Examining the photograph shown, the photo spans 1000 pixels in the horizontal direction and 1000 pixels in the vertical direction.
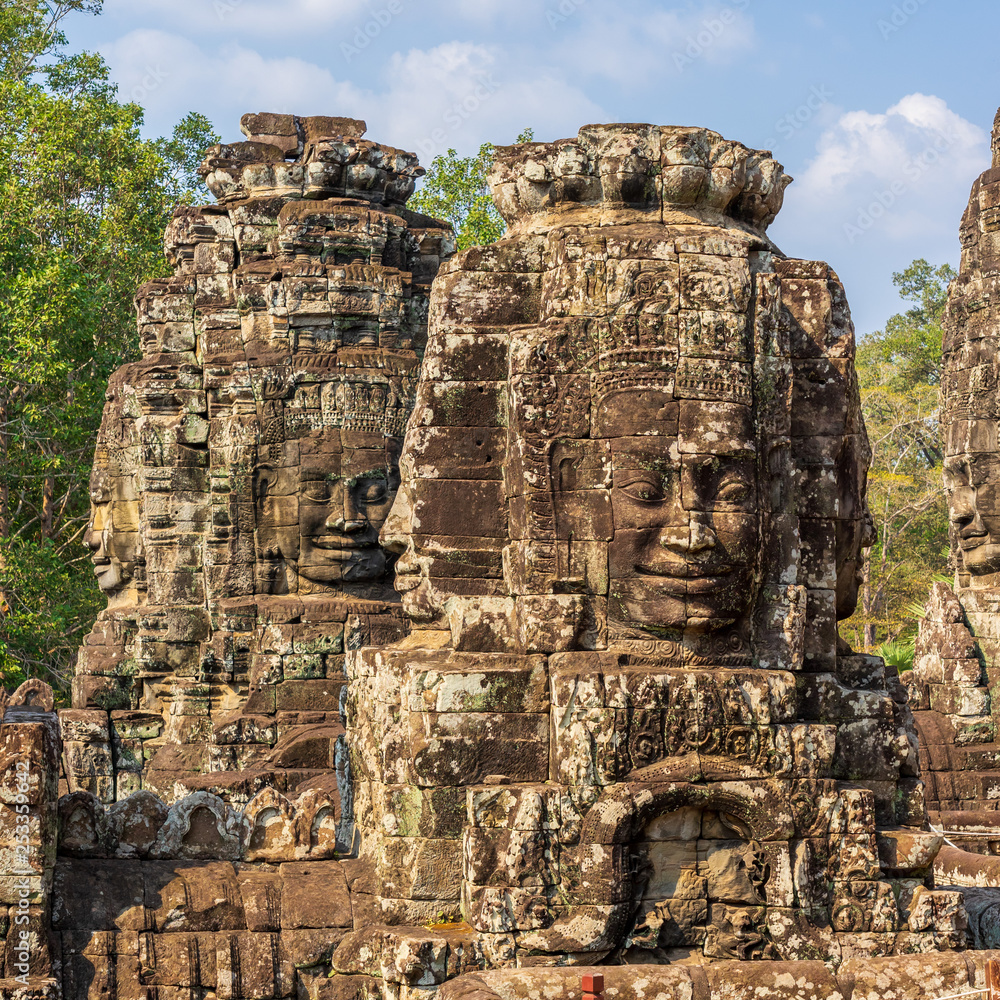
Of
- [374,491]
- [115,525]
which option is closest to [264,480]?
[374,491]

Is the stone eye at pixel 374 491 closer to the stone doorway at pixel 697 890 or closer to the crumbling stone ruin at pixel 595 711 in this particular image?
the crumbling stone ruin at pixel 595 711

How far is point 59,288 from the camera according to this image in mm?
25500

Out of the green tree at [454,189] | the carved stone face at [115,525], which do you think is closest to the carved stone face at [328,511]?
the carved stone face at [115,525]

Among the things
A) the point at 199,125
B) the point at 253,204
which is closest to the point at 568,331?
the point at 253,204

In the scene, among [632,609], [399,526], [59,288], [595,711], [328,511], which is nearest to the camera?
[595,711]

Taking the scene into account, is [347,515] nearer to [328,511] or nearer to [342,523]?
[342,523]

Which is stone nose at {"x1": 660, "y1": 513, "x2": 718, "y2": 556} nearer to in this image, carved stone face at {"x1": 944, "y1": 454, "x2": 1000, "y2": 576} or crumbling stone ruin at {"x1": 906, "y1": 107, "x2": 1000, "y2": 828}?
crumbling stone ruin at {"x1": 906, "y1": 107, "x2": 1000, "y2": 828}

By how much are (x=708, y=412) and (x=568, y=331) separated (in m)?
0.88

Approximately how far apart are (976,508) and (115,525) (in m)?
10.0

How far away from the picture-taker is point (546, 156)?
375 inches

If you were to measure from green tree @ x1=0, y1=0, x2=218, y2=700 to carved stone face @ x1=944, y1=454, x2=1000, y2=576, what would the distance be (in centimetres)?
1364

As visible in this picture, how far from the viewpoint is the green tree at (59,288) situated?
2514 cm

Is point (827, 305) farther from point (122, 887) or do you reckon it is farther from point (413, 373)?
point (413, 373)

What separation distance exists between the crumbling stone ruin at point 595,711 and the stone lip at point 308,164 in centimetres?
691
